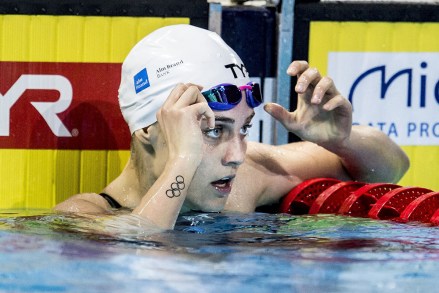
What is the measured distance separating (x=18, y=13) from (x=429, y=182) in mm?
1824

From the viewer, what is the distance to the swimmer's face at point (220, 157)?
2.86 m

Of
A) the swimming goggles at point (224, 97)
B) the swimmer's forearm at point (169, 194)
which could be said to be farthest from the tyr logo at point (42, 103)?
the swimmer's forearm at point (169, 194)

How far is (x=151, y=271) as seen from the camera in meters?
2.09

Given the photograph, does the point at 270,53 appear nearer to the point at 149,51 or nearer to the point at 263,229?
the point at 149,51

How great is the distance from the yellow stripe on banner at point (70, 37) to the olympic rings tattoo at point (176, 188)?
1.13 meters

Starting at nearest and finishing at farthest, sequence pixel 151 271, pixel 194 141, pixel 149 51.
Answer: pixel 151 271 < pixel 194 141 < pixel 149 51

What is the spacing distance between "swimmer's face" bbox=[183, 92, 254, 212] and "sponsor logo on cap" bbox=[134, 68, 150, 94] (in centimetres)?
28

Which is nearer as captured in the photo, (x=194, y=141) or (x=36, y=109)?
(x=194, y=141)

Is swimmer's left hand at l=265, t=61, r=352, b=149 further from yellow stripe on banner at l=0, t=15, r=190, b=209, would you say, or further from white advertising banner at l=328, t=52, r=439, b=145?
yellow stripe on banner at l=0, t=15, r=190, b=209

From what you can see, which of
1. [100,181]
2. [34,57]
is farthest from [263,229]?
[34,57]

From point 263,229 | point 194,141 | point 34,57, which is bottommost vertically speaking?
point 263,229

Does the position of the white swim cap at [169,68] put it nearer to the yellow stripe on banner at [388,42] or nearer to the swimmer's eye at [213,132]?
the swimmer's eye at [213,132]

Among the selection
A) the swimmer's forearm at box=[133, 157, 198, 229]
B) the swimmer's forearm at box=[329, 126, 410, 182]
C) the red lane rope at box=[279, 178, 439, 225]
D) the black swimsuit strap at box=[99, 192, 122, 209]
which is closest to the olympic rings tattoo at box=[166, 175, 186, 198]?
the swimmer's forearm at box=[133, 157, 198, 229]

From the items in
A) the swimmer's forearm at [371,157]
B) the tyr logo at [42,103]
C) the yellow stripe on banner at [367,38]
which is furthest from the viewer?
the yellow stripe on banner at [367,38]
